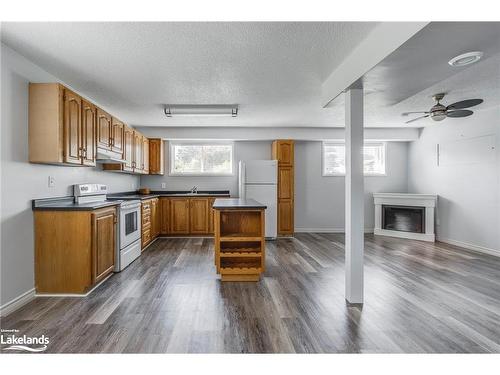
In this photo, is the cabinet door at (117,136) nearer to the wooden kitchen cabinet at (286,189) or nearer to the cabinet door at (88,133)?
the cabinet door at (88,133)

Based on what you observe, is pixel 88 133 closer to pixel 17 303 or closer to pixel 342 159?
pixel 17 303

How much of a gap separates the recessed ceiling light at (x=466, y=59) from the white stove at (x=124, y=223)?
3925 mm

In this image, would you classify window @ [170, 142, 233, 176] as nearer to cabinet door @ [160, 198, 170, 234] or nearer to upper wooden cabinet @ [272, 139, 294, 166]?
cabinet door @ [160, 198, 170, 234]

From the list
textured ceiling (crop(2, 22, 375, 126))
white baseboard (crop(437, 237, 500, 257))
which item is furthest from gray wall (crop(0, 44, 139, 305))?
white baseboard (crop(437, 237, 500, 257))

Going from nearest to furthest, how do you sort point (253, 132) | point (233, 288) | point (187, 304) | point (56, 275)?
point (187, 304), point (56, 275), point (233, 288), point (253, 132)

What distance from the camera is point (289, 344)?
76.6 inches

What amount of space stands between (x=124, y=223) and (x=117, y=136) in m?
1.44

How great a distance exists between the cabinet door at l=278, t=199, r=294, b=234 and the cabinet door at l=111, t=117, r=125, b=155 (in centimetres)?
347

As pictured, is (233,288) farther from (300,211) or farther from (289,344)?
(300,211)

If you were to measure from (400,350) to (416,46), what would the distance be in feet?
7.15

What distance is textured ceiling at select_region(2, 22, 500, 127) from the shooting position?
2.15 m

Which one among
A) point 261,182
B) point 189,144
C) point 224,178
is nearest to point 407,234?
point 261,182

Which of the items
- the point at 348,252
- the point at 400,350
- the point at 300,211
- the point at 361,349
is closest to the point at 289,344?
the point at 361,349

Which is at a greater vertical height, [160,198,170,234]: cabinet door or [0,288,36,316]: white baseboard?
[160,198,170,234]: cabinet door
